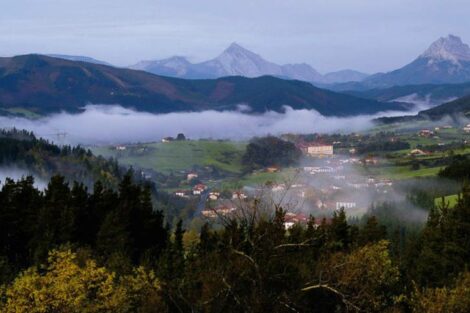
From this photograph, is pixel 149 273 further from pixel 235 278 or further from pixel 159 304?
pixel 235 278

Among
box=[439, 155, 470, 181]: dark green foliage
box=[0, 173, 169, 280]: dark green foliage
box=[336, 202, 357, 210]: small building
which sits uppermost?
box=[0, 173, 169, 280]: dark green foliage

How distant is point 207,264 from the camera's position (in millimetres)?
37406

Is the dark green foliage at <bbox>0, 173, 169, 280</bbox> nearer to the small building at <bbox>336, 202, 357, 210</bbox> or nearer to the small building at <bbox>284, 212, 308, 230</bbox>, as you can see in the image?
the small building at <bbox>284, 212, 308, 230</bbox>

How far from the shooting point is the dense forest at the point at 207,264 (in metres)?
27.0

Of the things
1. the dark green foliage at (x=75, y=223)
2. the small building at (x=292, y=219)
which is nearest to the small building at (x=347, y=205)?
the small building at (x=292, y=219)

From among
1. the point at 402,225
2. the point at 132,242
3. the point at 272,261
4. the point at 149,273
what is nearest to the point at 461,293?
the point at 272,261

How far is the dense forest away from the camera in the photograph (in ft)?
88.6

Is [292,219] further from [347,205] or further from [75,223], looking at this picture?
[347,205]

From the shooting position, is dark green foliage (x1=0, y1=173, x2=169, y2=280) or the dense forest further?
dark green foliage (x1=0, y1=173, x2=169, y2=280)

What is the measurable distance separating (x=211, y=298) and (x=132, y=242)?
3769 cm

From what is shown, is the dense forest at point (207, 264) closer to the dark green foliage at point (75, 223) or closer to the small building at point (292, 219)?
the dark green foliage at point (75, 223)

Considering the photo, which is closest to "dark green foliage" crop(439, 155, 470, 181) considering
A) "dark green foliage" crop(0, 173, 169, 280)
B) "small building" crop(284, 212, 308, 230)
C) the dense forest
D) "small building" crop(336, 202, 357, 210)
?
"small building" crop(336, 202, 357, 210)

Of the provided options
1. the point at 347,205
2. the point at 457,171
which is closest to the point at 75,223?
the point at 347,205

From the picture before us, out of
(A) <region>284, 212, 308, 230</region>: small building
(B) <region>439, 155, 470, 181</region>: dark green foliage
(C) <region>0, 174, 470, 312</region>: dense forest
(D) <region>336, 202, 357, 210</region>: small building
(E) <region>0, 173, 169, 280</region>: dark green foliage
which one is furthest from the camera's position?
(D) <region>336, 202, 357, 210</region>: small building
